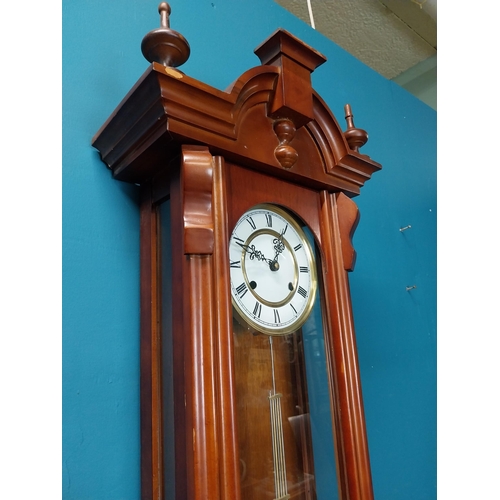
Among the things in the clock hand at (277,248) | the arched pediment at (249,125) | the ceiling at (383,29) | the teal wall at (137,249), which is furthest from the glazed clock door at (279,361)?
the ceiling at (383,29)

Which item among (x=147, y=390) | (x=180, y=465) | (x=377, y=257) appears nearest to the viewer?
(x=180, y=465)

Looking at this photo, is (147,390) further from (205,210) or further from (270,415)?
(205,210)

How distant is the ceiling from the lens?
1403 mm

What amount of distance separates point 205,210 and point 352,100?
38.7 inches

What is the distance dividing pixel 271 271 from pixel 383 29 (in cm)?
125

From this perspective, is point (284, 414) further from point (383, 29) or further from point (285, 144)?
point (383, 29)

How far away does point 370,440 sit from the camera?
117 cm

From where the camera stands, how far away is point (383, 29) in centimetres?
155

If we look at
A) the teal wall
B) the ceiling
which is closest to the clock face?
the teal wall

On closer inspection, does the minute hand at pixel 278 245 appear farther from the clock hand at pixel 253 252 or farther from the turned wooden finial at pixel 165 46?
the turned wooden finial at pixel 165 46

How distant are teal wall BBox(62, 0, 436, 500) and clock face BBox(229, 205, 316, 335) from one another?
0.76 feet

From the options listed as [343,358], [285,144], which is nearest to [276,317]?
[343,358]

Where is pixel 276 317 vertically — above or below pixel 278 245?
below
